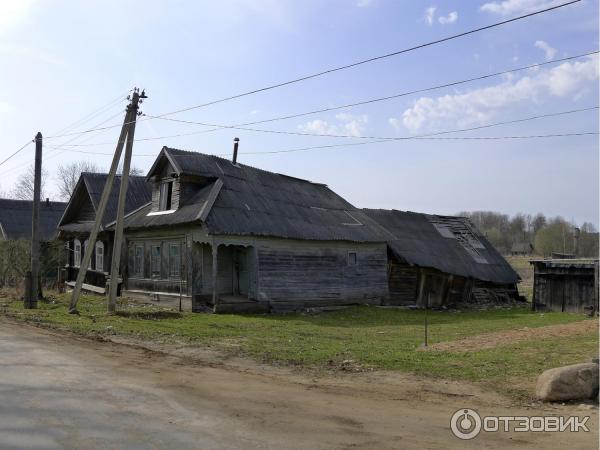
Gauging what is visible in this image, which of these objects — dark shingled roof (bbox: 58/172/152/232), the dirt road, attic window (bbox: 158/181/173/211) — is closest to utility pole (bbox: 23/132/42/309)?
attic window (bbox: 158/181/173/211)

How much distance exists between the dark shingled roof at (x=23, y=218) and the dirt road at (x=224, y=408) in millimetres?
37708

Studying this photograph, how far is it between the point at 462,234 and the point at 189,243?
67.4 ft

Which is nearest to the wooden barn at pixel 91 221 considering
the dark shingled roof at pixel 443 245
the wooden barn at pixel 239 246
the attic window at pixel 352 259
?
the wooden barn at pixel 239 246

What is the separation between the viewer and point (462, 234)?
36312 mm

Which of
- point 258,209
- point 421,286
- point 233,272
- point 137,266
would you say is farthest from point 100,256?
point 421,286

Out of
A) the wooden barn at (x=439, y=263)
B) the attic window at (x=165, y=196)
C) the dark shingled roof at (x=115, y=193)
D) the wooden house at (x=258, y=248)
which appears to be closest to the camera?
the wooden house at (x=258, y=248)

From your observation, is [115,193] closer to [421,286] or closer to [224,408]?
[421,286]

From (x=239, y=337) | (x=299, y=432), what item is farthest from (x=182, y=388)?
(x=239, y=337)

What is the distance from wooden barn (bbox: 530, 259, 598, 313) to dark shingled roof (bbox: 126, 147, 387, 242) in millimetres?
8276

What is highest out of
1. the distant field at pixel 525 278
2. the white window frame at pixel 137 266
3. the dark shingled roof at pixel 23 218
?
the dark shingled roof at pixel 23 218

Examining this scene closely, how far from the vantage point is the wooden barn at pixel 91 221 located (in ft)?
97.0

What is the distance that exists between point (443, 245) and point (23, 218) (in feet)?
114

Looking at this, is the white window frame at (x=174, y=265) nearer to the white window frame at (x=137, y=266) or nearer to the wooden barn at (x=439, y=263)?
the white window frame at (x=137, y=266)

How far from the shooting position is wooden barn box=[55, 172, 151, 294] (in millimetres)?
29578
